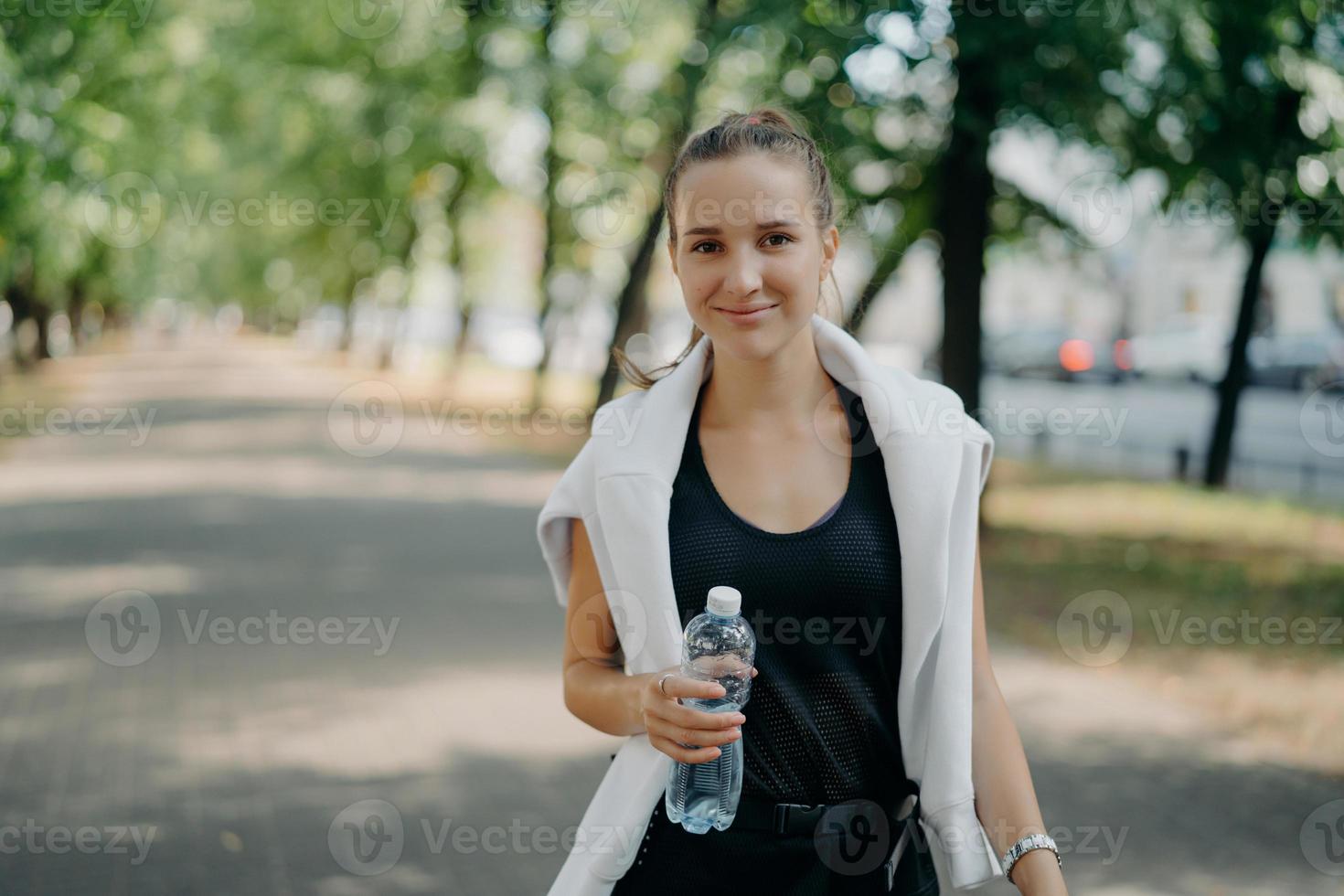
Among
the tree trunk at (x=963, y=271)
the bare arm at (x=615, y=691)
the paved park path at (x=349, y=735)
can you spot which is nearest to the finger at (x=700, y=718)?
the bare arm at (x=615, y=691)

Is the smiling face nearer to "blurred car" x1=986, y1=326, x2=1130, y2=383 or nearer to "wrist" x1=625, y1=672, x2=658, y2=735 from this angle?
"wrist" x1=625, y1=672, x2=658, y2=735

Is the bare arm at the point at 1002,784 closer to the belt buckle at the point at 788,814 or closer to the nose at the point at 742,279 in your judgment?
the belt buckle at the point at 788,814

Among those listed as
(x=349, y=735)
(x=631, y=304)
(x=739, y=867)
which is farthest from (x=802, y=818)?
(x=631, y=304)

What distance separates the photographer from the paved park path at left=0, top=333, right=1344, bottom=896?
16.9 ft

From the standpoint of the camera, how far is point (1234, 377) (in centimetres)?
1549

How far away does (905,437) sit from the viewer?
2252 millimetres

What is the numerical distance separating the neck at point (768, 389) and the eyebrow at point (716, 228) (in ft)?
0.63

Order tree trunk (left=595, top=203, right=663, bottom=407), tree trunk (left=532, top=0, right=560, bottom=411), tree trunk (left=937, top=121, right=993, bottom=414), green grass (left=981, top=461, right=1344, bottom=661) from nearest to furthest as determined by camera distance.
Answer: green grass (left=981, top=461, right=1344, bottom=661) < tree trunk (left=937, top=121, right=993, bottom=414) < tree trunk (left=595, top=203, right=663, bottom=407) < tree trunk (left=532, top=0, right=560, bottom=411)

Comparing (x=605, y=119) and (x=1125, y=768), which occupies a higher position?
(x=605, y=119)

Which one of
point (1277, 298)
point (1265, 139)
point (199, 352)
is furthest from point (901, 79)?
point (199, 352)

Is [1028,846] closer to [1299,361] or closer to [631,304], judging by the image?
[631,304]

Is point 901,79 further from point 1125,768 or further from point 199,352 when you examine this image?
point 199,352

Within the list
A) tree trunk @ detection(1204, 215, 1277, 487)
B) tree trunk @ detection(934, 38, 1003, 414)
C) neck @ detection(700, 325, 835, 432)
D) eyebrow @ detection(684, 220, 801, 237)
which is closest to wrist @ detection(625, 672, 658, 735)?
neck @ detection(700, 325, 835, 432)

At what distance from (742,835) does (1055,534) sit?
11.3 metres
